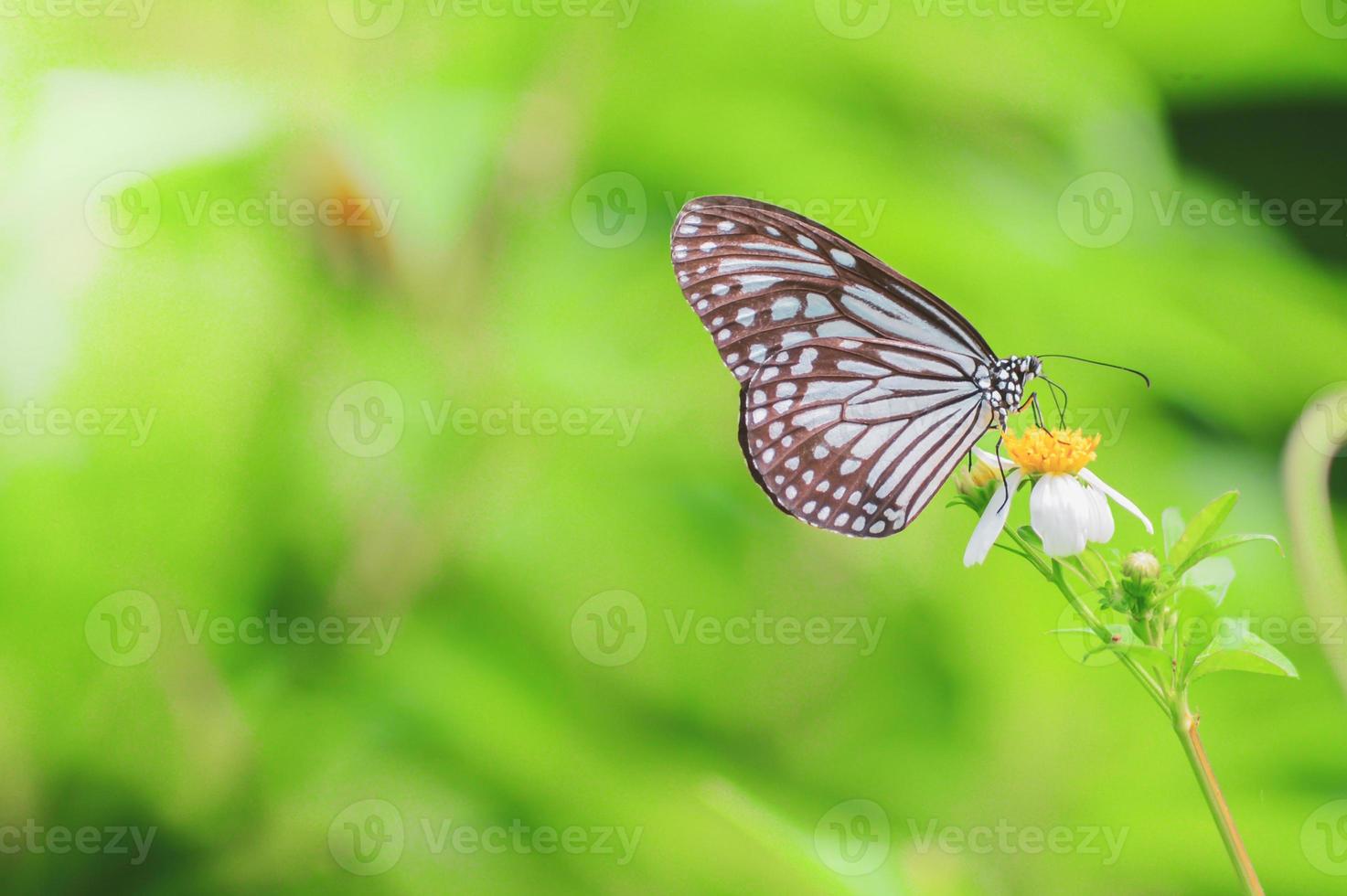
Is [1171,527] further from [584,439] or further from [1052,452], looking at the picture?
[584,439]

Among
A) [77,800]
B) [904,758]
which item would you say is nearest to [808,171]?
[904,758]

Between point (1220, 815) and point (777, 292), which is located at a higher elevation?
point (777, 292)

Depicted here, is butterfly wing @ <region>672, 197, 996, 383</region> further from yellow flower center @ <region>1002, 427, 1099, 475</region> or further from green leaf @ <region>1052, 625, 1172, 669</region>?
green leaf @ <region>1052, 625, 1172, 669</region>

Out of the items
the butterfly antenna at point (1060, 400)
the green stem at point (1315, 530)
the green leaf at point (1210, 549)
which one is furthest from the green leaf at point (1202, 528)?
the green stem at point (1315, 530)

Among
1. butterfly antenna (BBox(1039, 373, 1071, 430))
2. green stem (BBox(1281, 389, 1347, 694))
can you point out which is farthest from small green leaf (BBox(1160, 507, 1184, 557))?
green stem (BBox(1281, 389, 1347, 694))

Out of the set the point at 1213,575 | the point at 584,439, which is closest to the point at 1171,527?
the point at 1213,575
